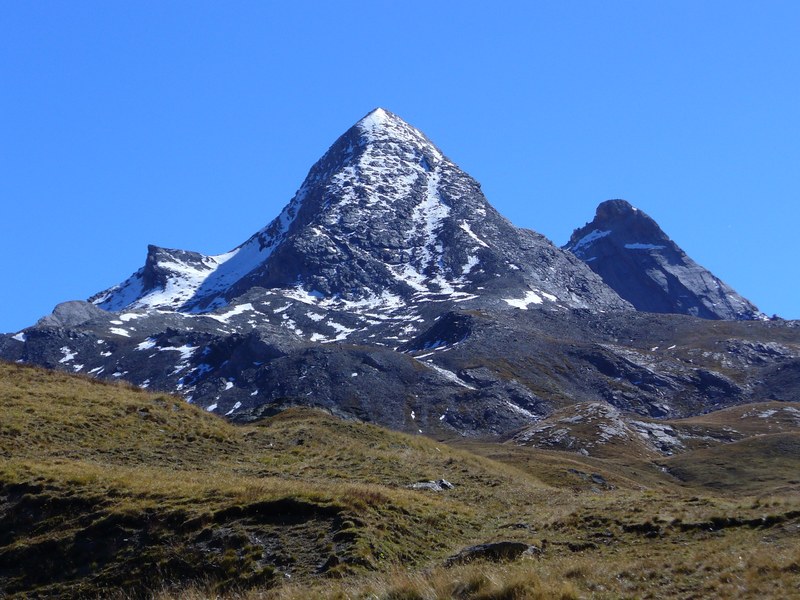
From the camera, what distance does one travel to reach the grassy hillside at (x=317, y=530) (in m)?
17.5

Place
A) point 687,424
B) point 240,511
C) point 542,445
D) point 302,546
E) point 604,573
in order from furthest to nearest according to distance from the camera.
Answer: point 687,424, point 542,445, point 240,511, point 302,546, point 604,573

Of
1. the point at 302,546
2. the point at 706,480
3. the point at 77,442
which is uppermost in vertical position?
the point at 77,442

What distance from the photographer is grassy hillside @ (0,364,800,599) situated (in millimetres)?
17484

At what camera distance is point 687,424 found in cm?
14200

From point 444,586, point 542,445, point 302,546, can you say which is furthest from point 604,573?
point 542,445

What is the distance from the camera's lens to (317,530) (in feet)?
81.3

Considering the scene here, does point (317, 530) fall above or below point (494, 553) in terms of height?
above

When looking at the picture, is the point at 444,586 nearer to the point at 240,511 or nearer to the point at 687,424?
the point at 240,511

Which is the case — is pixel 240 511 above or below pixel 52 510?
below

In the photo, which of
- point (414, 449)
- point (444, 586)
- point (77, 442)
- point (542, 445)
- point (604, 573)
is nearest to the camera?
point (444, 586)

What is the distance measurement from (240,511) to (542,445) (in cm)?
9627

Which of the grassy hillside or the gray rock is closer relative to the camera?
the grassy hillside

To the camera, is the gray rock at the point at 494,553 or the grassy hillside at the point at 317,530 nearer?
the grassy hillside at the point at 317,530

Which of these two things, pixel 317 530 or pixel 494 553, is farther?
pixel 317 530
